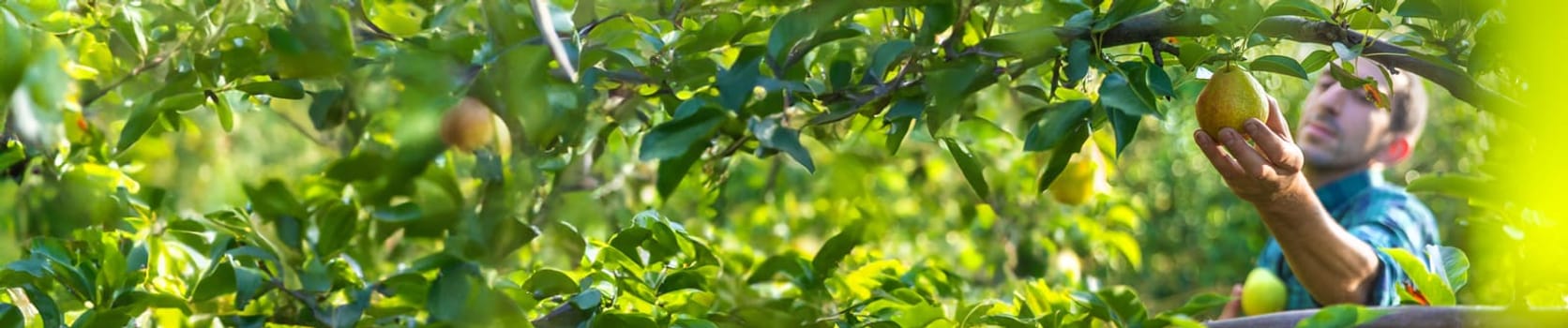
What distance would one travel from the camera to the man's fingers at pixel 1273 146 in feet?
2.79

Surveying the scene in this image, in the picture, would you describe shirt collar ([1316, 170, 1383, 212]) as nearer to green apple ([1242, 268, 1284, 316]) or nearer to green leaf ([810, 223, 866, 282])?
green apple ([1242, 268, 1284, 316])

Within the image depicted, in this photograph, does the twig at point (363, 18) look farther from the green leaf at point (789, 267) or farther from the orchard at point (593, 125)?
the green leaf at point (789, 267)

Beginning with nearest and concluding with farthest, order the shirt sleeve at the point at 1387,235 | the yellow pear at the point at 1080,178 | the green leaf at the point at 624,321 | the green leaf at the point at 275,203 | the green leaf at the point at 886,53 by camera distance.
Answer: the green leaf at the point at 886,53, the green leaf at the point at 624,321, the green leaf at the point at 275,203, the shirt sleeve at the point at 1387,235, the yellow pear at the point at 1080,178

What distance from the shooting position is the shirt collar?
1752 millimetres

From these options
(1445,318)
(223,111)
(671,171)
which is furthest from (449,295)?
(1445,318)

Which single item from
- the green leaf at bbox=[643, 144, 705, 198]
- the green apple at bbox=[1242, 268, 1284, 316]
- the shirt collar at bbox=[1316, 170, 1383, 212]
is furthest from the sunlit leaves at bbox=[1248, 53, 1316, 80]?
the shirt collar at bbox=[1316, 170, 1383, 212]

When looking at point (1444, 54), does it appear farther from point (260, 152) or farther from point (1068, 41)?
point (260, 152)

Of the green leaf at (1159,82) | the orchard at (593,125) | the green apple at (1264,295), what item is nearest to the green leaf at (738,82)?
the orchard at (593,125)

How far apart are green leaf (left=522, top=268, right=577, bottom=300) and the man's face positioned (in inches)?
48.0

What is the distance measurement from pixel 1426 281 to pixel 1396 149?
1076mm

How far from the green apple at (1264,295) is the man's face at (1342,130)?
18cm

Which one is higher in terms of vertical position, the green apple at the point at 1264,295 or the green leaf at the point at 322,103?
the green leaf at the point at 322,103

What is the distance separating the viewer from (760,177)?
2.30 metres

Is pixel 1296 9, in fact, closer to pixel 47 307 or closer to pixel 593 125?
pixel 593 125
